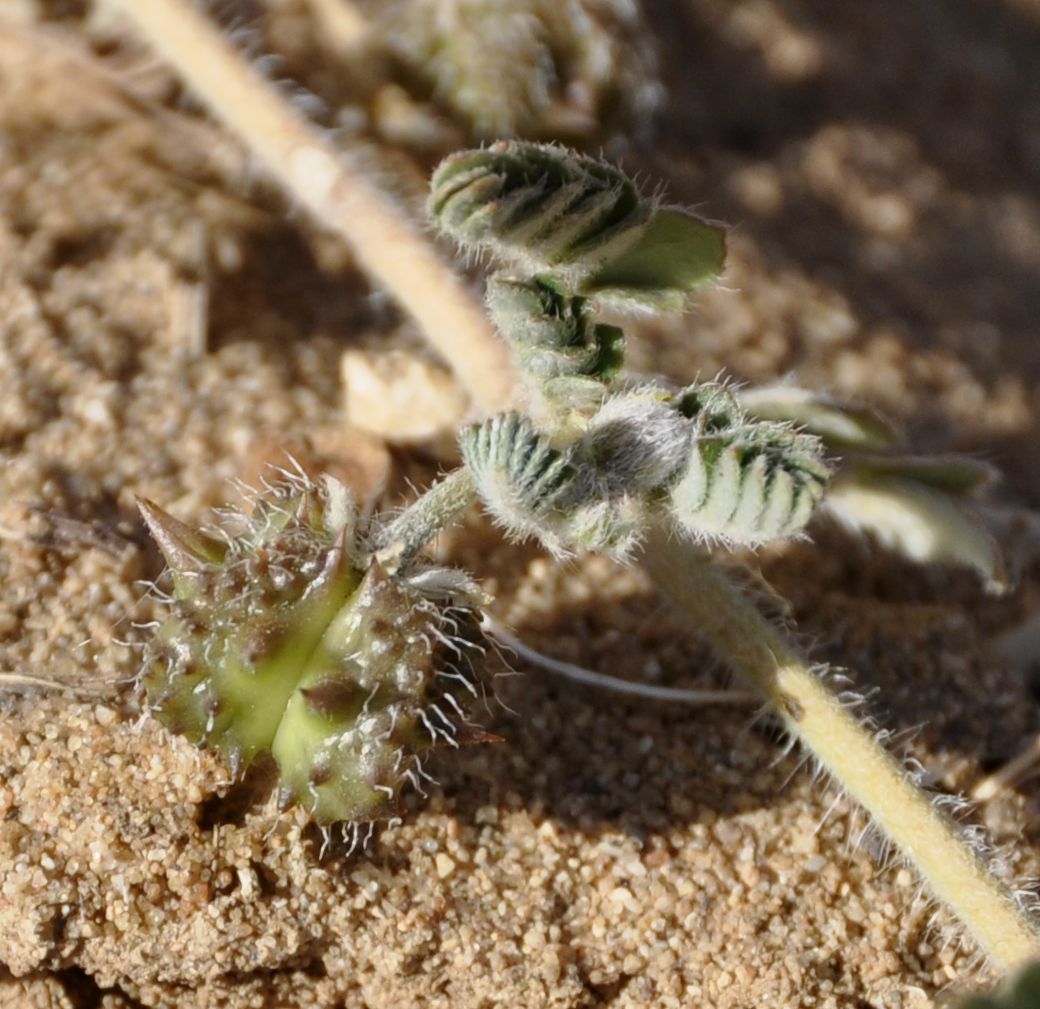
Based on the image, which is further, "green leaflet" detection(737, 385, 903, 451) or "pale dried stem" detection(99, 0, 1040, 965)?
"green leaflet" detection(737, 385, 903, 451)

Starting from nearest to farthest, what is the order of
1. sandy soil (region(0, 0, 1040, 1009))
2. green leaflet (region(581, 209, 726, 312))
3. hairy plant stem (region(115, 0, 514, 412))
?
sandy soil (region(0, 0, 1040, 1009)), green leaflet (region(581, 209, 726, 312)), hairy plant stem (region(115, 0, 514, 412))

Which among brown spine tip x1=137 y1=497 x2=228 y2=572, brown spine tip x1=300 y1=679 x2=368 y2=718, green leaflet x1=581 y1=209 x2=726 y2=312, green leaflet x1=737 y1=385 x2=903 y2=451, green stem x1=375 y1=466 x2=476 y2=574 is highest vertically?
green leaflet x1=581 y1=209 x2=726 y2=312

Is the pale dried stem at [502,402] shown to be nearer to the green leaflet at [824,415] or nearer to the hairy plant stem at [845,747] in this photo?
the hairy plant stem at [845,747]

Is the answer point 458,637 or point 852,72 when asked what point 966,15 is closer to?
point 852,72

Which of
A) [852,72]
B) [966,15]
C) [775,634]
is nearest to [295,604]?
[775,634]

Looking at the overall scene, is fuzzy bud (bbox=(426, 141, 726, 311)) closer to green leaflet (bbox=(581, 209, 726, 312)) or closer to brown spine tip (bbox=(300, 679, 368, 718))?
green leaflet (bbox=(581, 209, 726, 312))

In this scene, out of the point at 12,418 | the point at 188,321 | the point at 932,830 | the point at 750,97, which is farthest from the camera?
the point at 750,97

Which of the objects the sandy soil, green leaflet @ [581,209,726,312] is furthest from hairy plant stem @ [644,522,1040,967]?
green leaflet @ [581,209,726,312]

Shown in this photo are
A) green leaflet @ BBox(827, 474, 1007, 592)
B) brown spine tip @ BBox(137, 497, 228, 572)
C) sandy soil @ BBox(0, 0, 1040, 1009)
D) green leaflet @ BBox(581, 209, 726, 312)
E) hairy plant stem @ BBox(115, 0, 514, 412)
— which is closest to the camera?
brown spine tip @ BBox(137, 497, 228, 572)

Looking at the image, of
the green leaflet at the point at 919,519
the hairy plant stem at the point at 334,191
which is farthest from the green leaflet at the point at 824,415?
the hairy plant stem at the point at 334,191
